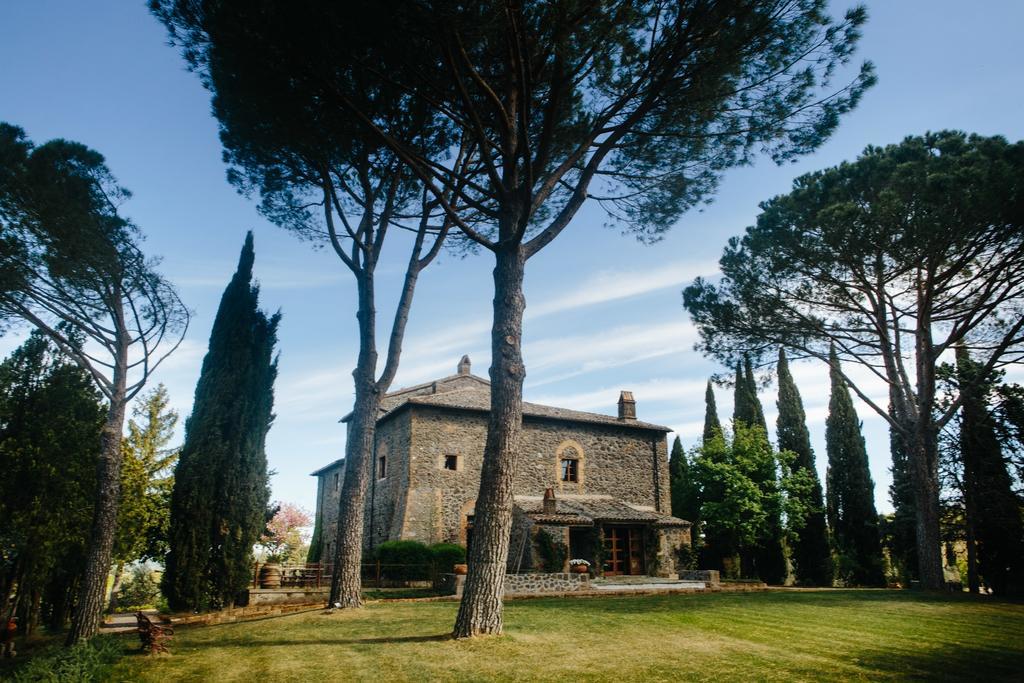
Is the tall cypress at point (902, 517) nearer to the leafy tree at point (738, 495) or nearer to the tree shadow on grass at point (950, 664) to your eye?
the leafy tree at point (738, 495)

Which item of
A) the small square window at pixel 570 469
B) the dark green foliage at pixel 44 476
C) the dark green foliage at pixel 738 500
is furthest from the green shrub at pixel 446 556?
the dark green foliage at pixel 738 500

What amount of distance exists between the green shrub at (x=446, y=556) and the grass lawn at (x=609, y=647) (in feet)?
22.0

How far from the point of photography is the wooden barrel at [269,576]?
45.9 ft

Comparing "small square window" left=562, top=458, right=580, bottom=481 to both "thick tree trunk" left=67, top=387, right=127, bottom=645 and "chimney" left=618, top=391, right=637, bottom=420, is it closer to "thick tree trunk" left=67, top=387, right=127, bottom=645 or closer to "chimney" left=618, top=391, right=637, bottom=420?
"chimney" left=618, top=391, right=637, bottom=420

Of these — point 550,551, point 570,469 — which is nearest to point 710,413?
point 570,469

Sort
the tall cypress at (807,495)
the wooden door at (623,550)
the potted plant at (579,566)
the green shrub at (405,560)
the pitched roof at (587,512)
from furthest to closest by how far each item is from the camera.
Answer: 1. the tall cypress at (807,495)
2. the wooden door at (623,550)
3. the pitched roof at (587,512)
4. the potted plant at (579,566)
5. the green shrub at (405,560)

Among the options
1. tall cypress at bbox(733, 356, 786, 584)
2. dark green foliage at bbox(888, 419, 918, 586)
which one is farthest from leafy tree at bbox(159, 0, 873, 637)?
dark green foliage at bbox(888, 419, 918, 586)

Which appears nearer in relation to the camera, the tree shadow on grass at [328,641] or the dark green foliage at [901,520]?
the tree shadow on grass at [328,641]

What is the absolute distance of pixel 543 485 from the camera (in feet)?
74.1

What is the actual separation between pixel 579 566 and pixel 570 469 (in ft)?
16.7

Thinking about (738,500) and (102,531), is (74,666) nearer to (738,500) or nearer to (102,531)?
(102,531)

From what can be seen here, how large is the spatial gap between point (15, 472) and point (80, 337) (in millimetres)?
3255

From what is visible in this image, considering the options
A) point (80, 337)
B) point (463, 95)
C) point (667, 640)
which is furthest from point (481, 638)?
point (80, 337)

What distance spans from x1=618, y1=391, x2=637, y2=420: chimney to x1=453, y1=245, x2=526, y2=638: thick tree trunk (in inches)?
696
